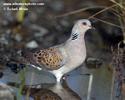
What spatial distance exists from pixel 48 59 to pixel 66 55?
0.40m

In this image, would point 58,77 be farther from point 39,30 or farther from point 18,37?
point 39,30

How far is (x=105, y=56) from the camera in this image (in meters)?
6.93

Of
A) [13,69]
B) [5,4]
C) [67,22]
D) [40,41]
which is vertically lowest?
[13,69]

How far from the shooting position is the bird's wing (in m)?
5.27

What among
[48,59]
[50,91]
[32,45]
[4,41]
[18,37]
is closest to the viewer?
[50,91]

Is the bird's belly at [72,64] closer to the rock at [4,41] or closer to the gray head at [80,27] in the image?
the gray head at [80,27]

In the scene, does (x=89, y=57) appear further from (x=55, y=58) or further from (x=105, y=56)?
(x=55, y=58)

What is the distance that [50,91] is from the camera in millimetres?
4992

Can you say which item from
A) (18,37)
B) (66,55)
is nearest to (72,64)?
Result: (66,55)

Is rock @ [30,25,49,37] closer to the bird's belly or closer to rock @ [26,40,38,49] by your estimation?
rock @ [26,40,38,49]

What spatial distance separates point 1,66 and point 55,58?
1.33 m

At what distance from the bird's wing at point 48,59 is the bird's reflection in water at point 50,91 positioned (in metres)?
0.37

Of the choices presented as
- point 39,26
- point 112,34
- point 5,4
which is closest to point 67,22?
point 39,26

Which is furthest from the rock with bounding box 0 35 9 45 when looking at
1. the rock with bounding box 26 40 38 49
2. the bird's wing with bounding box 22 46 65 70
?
the bird's wing with bounding box 22 46 65 70
